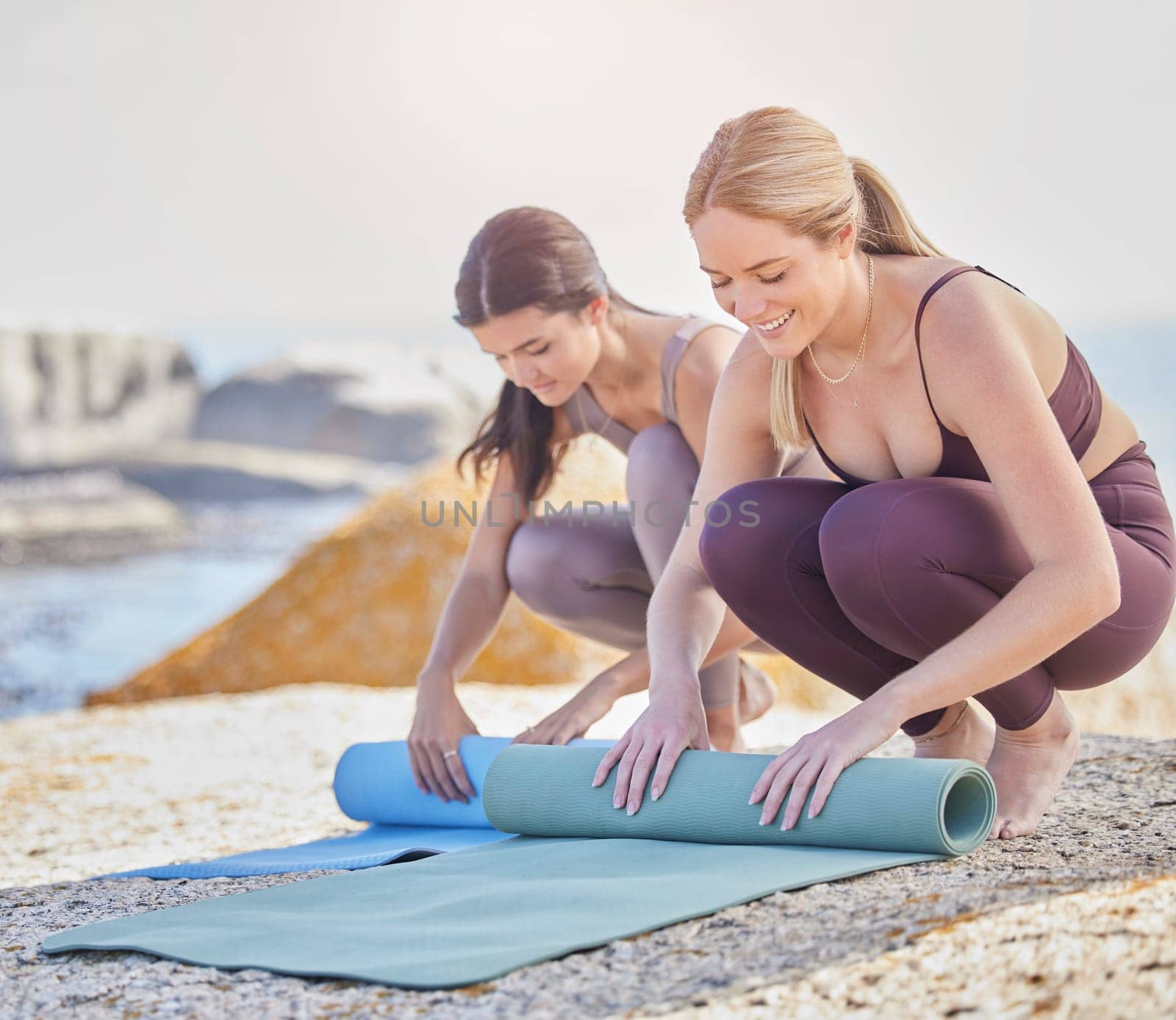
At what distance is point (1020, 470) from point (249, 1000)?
99cm

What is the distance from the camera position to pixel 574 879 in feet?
4.87

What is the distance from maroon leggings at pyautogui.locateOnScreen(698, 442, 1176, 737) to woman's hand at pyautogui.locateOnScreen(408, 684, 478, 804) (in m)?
0.58

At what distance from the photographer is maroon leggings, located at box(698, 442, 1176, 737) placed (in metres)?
1.67

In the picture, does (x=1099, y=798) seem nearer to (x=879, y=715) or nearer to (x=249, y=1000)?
(x=879, y=715)

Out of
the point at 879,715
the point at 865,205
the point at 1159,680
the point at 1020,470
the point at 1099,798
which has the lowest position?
the point at 1159,680

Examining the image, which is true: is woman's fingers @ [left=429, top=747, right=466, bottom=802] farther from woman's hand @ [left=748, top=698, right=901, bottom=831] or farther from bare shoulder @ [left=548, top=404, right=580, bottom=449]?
woman's hand @ [left=748, top=698, right=901, bottom=831]

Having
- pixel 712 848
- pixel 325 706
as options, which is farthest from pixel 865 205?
pixel 325 706

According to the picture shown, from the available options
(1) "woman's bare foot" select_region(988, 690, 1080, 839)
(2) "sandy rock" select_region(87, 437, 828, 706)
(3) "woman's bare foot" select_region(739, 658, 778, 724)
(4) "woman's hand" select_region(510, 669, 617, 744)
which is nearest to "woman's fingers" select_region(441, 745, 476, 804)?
(4) "woman's hand" select_region(510, 669, 617, 744)

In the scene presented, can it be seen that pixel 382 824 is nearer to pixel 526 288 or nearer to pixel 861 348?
pixel 526 288

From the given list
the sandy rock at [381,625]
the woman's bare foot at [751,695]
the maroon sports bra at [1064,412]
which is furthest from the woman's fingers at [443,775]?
the sandy rock at [381,625]

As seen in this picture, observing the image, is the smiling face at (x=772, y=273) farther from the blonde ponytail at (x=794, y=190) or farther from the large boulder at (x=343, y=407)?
the large boulder at (x=343, y=407)

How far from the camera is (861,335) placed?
1774mm

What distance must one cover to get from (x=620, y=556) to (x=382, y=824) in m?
0.66

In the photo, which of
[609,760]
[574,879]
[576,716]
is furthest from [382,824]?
[574,879]
